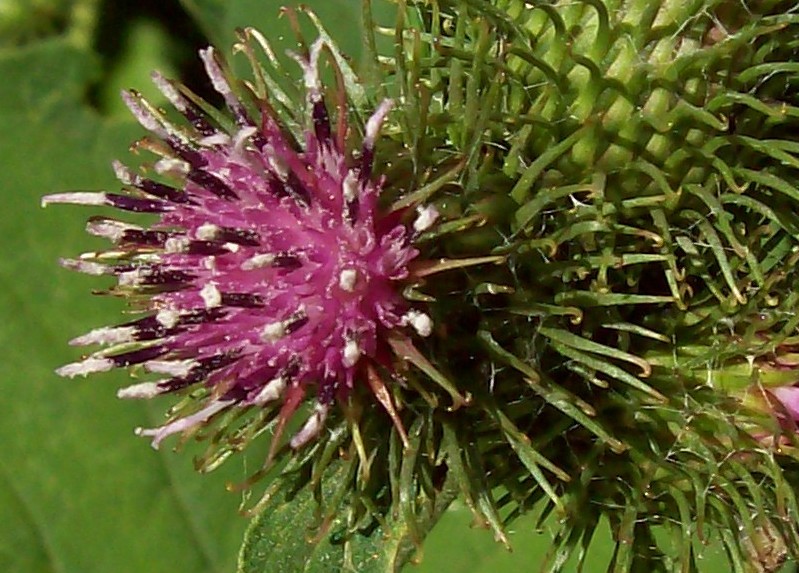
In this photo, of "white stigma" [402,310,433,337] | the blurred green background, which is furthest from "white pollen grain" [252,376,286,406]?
the blurred green background

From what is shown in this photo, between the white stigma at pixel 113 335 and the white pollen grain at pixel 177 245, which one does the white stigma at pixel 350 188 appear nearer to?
the white pollen grain at pixel 177 245

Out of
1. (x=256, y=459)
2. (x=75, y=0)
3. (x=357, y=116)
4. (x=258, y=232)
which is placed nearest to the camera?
(x=258, y=232)

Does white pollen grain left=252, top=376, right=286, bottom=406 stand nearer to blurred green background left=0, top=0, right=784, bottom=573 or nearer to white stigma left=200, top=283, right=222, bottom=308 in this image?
white stigma left=200, top=283, right=222, bottom=308

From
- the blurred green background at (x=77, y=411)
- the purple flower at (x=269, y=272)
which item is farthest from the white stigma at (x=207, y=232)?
the blurred green background at (x=77, y=411)

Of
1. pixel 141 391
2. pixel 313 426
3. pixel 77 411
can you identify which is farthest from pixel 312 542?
pixel 77 411

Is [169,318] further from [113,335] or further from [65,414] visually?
[65,414]

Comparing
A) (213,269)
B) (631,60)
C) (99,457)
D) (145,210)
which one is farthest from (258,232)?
(99,457)

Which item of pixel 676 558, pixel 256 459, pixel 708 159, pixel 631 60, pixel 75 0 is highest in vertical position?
pixel 75 0

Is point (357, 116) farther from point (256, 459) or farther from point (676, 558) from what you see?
point (256, 459)
